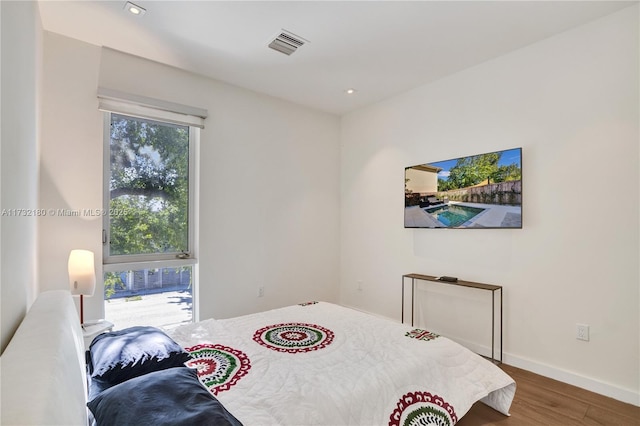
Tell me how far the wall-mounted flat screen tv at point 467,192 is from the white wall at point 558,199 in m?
0.10

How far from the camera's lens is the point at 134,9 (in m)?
2.28

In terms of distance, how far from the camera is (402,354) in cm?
180

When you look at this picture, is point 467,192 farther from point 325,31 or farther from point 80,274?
point 80,274

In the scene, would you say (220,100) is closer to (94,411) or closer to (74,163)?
(74,163)

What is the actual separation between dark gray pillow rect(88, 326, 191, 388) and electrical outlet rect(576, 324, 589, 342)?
108 inches

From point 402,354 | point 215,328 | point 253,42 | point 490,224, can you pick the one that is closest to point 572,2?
point 490,224

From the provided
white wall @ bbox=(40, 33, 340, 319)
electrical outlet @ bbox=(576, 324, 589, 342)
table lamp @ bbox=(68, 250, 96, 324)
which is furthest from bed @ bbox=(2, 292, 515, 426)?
white wall @ bbox=(40, 33, 340, 319)

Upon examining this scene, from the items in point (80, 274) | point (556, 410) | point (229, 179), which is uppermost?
point (229, 179)

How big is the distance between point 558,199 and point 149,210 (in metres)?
3.58

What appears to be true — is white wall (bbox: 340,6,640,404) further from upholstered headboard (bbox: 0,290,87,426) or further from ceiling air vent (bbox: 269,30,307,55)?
upholstered headboard (bbox: 0,290,87,426)

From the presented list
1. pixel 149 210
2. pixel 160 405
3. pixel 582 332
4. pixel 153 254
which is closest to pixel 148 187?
pixel 149 210

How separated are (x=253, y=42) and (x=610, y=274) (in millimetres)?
3234

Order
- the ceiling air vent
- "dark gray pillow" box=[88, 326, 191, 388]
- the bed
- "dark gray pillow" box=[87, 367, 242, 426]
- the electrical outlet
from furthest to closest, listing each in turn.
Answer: the ceiling air vent < the electrical outlet < "dark gray pillow" box=[88, 326, 191, 388] < the bed < "dark gray pillow" box=[87, 367, 242, 426]

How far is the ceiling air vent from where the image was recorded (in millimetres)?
2602
